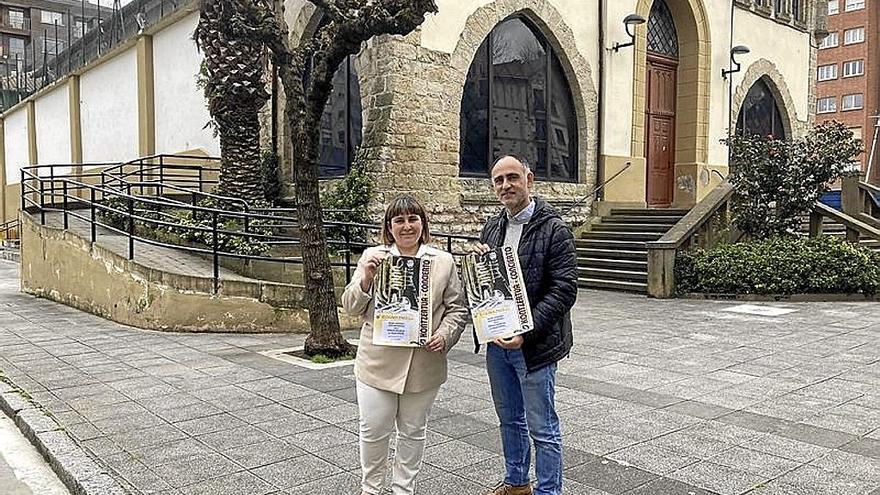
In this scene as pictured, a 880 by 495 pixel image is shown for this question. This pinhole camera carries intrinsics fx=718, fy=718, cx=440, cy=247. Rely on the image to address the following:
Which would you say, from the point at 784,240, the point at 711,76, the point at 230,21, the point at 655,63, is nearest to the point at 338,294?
the point at 230,21

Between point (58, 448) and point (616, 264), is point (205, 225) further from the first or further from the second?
point (616, 264)

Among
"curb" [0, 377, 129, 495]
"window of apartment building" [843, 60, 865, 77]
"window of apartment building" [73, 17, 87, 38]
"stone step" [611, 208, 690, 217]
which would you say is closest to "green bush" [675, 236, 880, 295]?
"stone step" [611, 208, 690, 217]

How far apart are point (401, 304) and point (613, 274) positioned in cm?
1037

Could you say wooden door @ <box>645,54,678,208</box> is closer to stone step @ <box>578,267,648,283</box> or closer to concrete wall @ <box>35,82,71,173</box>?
stone step @ <box>578,267,648,283</box>

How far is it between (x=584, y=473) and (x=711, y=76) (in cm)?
1581

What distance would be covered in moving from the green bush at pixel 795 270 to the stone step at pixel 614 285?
1.01 meters

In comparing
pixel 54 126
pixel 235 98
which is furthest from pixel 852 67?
pixel 235 98

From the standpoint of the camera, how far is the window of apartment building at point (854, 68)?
50.5 metres

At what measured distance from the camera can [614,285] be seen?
1286 centimetres

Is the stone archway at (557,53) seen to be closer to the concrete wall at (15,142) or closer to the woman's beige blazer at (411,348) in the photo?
the woman's beige blazer at (411,348)

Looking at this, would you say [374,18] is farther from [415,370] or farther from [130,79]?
[130,79]

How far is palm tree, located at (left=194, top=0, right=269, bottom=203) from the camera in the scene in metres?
13.0

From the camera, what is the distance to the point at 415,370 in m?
3.44

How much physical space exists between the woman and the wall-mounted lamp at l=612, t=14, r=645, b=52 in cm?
1300
